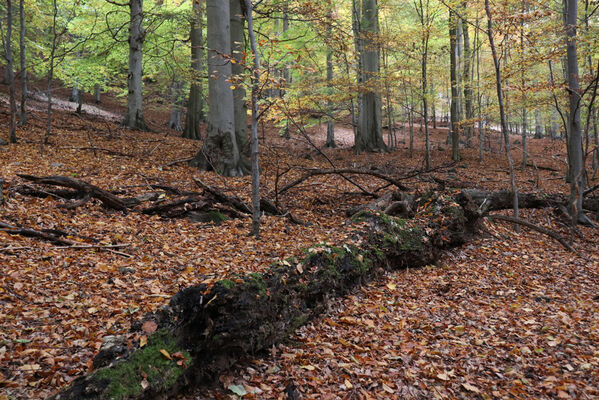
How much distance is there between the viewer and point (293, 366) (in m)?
3.14

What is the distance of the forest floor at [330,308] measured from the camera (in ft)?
9.32

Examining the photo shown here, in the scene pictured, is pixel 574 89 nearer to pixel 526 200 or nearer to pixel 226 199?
pixel 526 200

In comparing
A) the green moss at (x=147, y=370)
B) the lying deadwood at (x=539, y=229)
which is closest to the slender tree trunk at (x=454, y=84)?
the lying deadwood at (x=539, y=229)

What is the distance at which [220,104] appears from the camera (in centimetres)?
875

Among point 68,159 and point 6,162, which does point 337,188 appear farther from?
point 6,162

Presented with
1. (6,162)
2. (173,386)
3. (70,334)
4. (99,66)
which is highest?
(99,66)

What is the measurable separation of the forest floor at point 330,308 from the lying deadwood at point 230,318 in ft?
0.61

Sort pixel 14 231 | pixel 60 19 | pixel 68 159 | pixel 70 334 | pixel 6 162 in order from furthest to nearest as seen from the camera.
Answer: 1. pixel 60 19
2. pixel 68 159
3. pixel 6 162
4. pixel 14 231
5. pixel 70 334

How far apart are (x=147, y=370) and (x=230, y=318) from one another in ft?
2.48

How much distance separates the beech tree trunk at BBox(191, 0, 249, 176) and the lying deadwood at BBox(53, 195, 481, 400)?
4.61m

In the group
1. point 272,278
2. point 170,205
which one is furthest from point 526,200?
point 170,205

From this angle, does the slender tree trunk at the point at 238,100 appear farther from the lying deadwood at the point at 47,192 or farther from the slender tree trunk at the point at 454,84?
the slender tree trunk at the point at 454,84

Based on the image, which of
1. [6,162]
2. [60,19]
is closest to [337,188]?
[6,162]

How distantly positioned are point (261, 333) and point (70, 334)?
1.50 m
